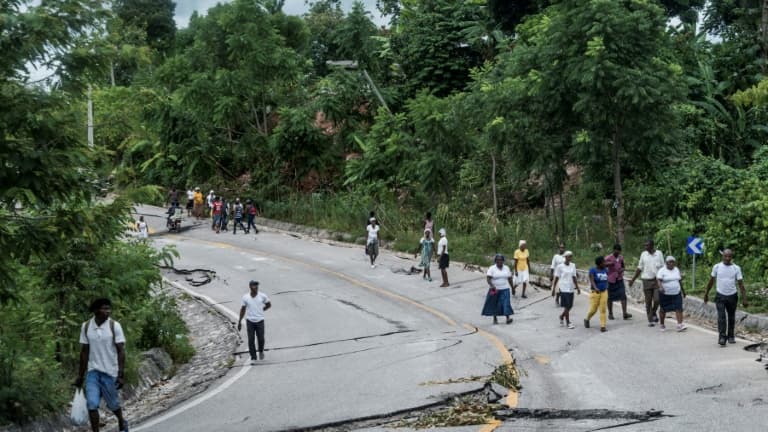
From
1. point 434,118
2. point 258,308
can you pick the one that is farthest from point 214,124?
point 258,308

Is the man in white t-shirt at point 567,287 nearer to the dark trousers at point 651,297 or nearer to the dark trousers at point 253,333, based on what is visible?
the dark trousers at point 651,297

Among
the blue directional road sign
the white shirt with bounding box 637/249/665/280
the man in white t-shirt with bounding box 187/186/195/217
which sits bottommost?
the white shirt with bounding box 637/249/665/280

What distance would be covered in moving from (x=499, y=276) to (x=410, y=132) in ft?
65.6

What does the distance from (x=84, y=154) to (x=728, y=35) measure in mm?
33076

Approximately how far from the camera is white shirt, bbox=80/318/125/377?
10297mm

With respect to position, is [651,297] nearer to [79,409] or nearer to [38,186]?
[79,409]

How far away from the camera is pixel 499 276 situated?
62.4 ft

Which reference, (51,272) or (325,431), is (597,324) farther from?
(51,272)

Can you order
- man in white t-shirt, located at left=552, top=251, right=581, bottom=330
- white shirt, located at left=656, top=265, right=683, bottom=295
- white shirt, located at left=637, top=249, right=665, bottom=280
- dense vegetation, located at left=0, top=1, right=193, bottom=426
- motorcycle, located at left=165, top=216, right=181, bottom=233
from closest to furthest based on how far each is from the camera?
dense vegetation, located at left=0, top=1, right=193, bottom=426 → white shirt, located at left=656, top=265, right=683, bottom=295 → white shirt, located at left=637, top=249, right=665, bottom=280 → man in white t-shirt, located at left=552, top=251, right=581, bottom=330 → motorcycle, located at left=165, top=216, right=181, bottom=233

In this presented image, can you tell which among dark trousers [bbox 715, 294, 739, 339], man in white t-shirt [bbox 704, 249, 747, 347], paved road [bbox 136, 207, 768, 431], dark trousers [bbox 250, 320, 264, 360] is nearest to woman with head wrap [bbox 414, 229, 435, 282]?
paved road [bbox 136, 207, 768, 431]

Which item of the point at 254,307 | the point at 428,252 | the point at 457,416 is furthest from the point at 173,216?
the point at 457,416

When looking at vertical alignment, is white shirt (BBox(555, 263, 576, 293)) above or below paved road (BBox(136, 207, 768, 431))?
above

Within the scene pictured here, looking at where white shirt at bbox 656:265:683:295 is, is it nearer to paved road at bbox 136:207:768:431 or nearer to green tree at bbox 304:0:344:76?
paved road at bbox 136:207:768:431

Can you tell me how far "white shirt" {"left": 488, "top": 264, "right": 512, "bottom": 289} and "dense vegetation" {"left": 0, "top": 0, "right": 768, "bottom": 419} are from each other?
516cm
